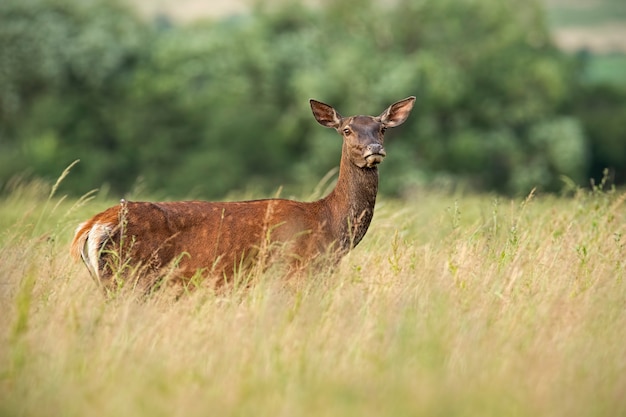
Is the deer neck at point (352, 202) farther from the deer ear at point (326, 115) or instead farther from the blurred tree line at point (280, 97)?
the blurred tree line at point (280, 97)

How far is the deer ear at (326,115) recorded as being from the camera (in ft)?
25.2

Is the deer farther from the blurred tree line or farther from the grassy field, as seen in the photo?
the blurred tree line

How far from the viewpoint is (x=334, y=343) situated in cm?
519

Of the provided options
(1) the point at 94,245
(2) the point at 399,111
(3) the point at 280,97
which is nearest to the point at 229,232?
(1) the point at 94,245

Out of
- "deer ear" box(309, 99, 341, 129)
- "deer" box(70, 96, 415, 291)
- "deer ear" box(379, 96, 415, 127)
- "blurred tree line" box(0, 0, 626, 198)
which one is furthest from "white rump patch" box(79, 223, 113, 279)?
"blurred tree line" box(0, 0, 626, 198)

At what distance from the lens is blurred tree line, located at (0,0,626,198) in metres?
37.3

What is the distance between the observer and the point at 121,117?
4162 centimetres

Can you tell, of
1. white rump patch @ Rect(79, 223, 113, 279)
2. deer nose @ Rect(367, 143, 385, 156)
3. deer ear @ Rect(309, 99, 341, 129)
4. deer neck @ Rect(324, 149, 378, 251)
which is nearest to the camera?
white rump patch @ Rect(79, 223, 113, 279)

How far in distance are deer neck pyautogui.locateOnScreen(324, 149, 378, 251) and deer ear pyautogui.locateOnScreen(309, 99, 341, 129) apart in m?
0.52

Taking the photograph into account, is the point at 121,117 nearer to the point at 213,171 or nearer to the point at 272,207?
the point at 213,171

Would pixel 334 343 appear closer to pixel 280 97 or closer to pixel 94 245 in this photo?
pixel 94 245

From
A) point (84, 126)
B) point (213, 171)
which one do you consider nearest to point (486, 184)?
Answer: point (213, 171)

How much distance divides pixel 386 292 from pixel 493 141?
110ft

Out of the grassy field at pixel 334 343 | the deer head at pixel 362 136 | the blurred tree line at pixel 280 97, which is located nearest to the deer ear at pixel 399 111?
the deer head at pixel 362 136
